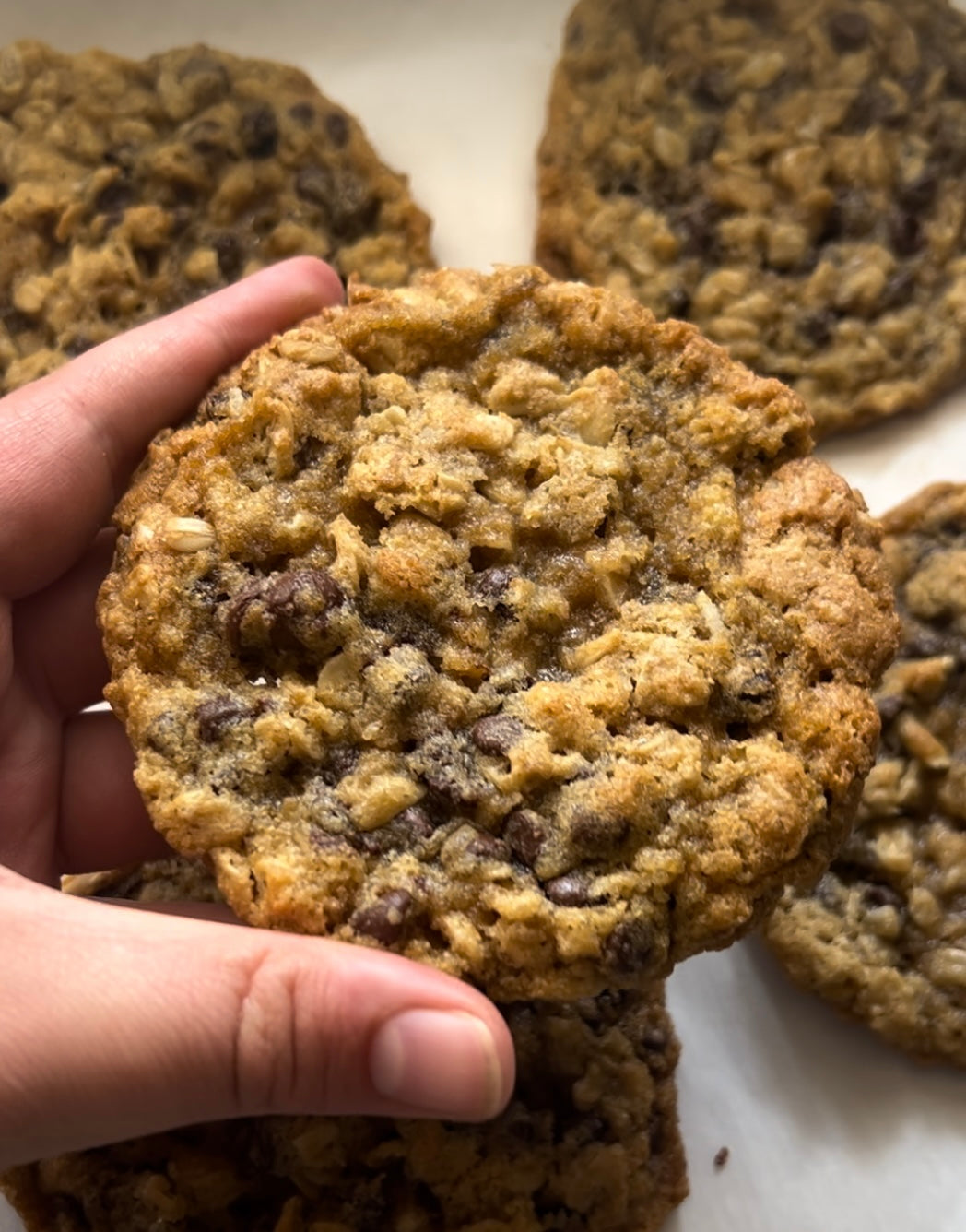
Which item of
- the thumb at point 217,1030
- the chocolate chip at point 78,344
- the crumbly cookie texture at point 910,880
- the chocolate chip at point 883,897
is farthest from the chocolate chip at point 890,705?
the chocolate chip at point 78,344

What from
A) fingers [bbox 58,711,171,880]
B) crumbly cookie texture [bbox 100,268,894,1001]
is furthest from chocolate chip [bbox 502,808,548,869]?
fingers [bbox 58,711,171,880]

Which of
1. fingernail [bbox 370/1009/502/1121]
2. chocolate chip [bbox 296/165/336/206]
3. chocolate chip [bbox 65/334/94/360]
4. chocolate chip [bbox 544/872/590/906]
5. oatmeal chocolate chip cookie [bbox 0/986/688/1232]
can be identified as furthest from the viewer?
chocolate chip [bbox 296/165/336/206]

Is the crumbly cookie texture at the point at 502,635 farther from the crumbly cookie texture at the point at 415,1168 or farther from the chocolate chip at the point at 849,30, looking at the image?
the chocolate chip at the point at 849,30

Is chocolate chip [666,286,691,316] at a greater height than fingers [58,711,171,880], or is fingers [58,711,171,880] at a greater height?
chocolate chip [666,286,691,316]

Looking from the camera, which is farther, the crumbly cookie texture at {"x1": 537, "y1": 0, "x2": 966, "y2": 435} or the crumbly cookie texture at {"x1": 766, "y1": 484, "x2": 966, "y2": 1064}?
the crumbly cookie texture at {"x1": 537, "y1": 0, "x2": 966, "y2": 435}

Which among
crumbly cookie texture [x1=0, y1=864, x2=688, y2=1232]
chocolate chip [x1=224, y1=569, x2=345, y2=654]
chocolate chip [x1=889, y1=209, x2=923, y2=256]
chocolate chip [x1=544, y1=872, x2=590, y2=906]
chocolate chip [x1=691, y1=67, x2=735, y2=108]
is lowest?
crumbly cookie texture [x1=0, y1=864, x2=688, y2=1232]

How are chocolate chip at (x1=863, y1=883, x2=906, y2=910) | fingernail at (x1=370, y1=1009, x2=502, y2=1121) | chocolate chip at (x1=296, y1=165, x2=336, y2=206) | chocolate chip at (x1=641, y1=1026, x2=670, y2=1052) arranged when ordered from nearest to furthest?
fingernail at (x1=370, y1=1009, x2=502, y2=1121)
chocolate chip at (x1=641, y1=1026, x2=670, y2=1052)
chocolate chip at (x1=863, y1=883, x2=906, y2=910)
chocolate chip at (x1=296, y1=165, x2=336, y2=206)

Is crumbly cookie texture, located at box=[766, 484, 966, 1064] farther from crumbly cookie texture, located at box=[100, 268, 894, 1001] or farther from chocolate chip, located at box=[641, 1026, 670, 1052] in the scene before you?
crumbly cookie texture, located at box=[100, 268, 894, 1001]

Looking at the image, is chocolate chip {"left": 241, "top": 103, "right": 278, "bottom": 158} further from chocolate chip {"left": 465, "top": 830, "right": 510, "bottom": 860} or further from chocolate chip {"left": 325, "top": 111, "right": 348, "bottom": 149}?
chocolate chip {"left": 465, "top": 830, "right": 510, "bottom": 860}
